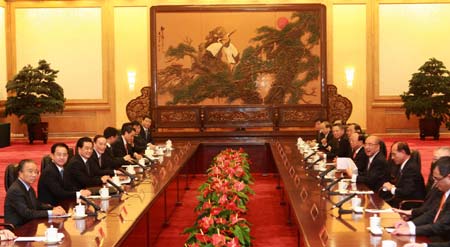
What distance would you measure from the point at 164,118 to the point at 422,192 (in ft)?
29.0

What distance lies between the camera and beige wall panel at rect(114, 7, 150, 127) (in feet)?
57.5

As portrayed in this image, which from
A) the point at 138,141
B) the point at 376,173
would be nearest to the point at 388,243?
the point at 376,173

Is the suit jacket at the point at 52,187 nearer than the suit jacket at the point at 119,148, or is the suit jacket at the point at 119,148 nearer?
the suit jacket at the point at 52,187

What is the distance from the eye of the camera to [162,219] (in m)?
7.59

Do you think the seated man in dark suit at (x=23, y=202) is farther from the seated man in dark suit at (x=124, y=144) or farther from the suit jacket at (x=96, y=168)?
the seated man in dark suit at (x=124, y=144)

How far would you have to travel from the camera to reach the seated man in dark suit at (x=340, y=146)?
983 centimetres

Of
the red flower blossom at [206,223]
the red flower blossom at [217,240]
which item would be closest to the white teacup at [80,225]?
the red flower blossom at [206,223]

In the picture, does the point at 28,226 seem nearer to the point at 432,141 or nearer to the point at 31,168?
the point at 31,168

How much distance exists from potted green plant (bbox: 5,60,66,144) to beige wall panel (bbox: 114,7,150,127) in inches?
55.8

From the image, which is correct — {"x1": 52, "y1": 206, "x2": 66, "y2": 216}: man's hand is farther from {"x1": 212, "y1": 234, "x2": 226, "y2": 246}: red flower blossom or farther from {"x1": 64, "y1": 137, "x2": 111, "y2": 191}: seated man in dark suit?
{"x1": 212, "y1": 234, "x2": 226, "y2": 246}: red flower blossom

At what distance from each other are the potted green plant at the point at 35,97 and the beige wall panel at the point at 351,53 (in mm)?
6536

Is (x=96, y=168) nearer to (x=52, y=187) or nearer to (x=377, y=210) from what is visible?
(x=52, y=187)

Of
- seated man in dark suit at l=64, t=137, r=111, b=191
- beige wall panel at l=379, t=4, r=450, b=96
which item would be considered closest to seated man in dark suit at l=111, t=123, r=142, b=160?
seated man in dark suit at l=64, t=137, r=111, b=191

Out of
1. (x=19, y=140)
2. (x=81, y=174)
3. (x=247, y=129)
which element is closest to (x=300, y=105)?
(x=247, y=129)
